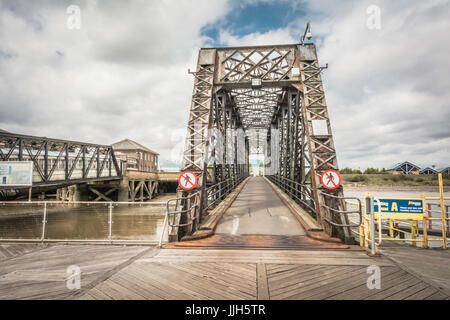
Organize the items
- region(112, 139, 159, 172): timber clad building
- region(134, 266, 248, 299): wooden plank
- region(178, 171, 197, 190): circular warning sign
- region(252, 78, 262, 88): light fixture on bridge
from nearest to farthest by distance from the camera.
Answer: region(134, 266, 248, 299): wooden plank → region(178, 171, 197, 190): circular warning sign → region(252, 78, 262, 88): light fixture on bridge → region(112, 139, 159, 172): timber clad building

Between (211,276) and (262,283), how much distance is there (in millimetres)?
921

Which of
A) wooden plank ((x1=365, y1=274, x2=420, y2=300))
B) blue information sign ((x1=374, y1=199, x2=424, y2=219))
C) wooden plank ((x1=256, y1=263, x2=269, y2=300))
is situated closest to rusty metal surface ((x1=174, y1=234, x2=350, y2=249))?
wooden plank ((x1=256, y1=263, x2=269, y2=300))

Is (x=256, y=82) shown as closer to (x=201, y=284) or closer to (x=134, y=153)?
(x=201, y=284)

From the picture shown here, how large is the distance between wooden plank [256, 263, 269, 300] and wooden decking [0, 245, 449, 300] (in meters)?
0.02

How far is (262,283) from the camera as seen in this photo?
3.41 meters

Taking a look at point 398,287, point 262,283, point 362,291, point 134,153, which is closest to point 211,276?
point 262,283

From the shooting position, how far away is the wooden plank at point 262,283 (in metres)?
3.07

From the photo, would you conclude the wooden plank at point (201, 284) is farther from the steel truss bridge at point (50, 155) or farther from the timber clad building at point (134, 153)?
the timber clad building at point (134, 153)

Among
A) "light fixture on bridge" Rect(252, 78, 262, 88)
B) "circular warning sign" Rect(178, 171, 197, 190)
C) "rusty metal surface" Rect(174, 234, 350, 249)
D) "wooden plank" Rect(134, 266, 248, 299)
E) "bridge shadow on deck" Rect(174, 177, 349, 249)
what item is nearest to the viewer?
"wooden plank" Rect(134, 266, 248, 299)

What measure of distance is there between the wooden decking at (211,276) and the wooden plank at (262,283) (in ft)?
0.05

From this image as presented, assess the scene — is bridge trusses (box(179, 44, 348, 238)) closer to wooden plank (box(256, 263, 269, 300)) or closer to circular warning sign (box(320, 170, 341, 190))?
circular warning sign (box(320, 170, 341, 190))

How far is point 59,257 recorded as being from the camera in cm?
500

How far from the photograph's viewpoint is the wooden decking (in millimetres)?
3158
